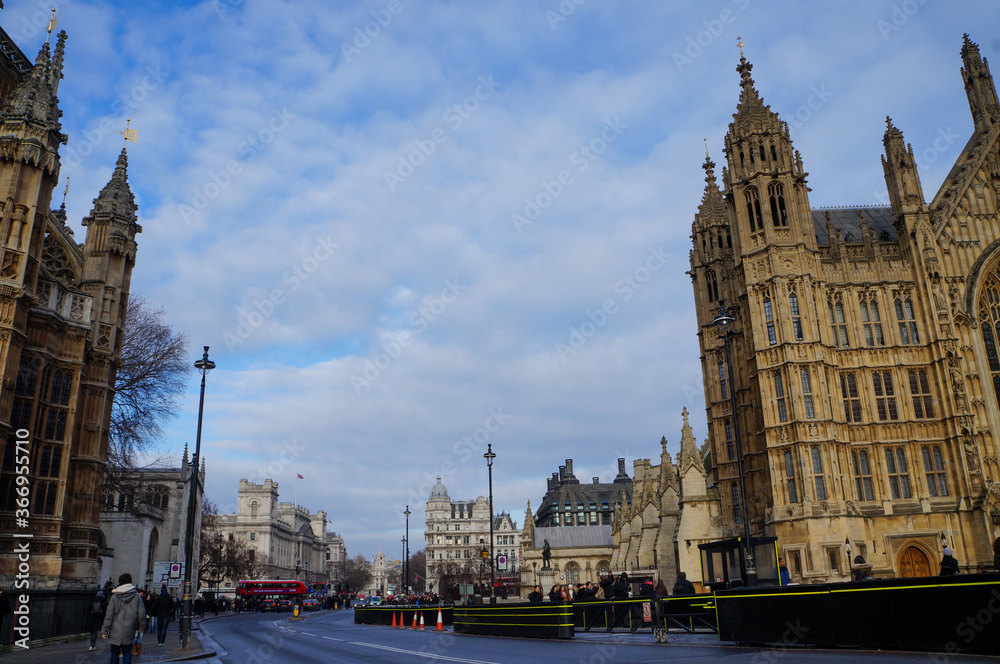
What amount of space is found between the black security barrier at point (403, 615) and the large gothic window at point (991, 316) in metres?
30.0

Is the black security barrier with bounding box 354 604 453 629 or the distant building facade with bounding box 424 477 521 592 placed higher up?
the distant building facade with bounding box 424 477 521 592

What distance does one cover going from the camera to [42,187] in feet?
86.7

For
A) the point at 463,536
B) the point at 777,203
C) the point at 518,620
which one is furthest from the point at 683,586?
the point at 463,536

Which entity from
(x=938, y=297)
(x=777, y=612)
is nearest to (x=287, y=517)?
(x=938, y=297)

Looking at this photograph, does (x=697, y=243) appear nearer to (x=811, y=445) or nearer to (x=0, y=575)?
(x=811, y=445)

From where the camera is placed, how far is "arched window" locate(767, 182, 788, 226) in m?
38.1

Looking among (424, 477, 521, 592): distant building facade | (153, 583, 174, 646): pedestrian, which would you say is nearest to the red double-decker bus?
(153, 583, 174, 646): pedestrian

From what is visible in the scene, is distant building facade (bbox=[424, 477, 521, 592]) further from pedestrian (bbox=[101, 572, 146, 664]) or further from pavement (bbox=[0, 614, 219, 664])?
pedestrian (bbox=[101, 572, 146, 664])

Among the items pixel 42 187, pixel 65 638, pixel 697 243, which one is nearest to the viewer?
pixel 65 638

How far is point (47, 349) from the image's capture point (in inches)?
1067

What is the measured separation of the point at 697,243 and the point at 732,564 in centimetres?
2752

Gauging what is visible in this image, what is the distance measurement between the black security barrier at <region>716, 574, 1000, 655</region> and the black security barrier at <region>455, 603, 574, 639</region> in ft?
20.4

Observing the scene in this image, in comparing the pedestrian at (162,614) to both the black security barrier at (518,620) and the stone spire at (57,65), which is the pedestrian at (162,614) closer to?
the black security barrier at (518,620)

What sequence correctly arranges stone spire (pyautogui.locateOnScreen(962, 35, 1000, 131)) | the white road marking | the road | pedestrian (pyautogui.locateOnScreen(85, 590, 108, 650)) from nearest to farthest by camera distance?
the road
the white road marking
pedestrian (pyautogui.locateOnScreen(85, 590, 108, 650))
stone spire (pyautogui.locateOnScreen(962, 35, 1000, 131))
